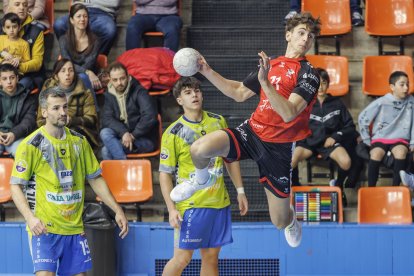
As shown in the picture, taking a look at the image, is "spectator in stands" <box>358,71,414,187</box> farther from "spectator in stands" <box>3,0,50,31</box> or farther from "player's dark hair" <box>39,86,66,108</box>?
"player's dark hair" <box>39,86,66,108</box>

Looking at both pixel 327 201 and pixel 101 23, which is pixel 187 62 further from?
pixel 101 23

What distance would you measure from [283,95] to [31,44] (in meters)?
4.95

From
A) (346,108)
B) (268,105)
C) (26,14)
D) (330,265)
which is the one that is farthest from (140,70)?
(268,105)

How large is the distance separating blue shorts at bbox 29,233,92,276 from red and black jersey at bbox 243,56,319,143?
156cm

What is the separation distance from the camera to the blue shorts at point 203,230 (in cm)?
770

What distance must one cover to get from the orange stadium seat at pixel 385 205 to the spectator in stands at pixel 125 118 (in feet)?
7.82

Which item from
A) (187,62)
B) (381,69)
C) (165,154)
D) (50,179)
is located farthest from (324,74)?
(50,179)

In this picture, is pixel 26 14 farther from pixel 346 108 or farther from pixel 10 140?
pixel 346 108

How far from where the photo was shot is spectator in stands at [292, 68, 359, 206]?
1025 centimetres

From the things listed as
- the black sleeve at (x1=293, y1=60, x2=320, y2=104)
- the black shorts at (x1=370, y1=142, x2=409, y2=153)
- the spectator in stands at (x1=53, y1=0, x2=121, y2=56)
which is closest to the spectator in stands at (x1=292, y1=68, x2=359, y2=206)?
the black shorts at (x1=370, y1=142, x2=409, y2=153)

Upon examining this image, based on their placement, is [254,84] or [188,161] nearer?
[254,84]

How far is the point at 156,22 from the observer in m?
11.5


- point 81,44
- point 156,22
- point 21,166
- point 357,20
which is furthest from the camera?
point 357,20

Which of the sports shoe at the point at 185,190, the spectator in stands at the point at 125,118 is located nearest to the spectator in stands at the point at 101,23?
the spectator in stands at the point at 125,118
